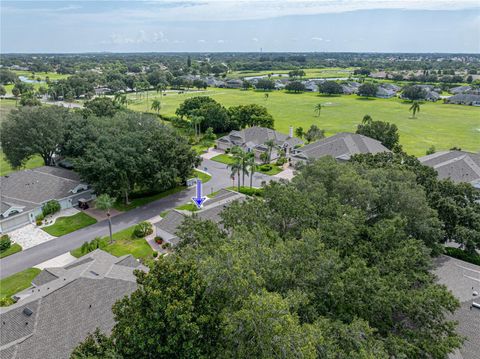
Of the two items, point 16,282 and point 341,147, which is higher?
point 341,147

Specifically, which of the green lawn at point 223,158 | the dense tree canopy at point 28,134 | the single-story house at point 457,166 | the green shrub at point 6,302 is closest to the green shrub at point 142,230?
the green shrub at point 6,302

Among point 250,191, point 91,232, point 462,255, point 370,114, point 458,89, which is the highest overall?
point 458,89

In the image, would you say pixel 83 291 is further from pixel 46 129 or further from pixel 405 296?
pixel 46 129

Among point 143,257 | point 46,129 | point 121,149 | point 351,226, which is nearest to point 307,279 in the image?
point 351,226

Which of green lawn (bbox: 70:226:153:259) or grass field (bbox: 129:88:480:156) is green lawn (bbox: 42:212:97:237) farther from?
grass field (bbox: 129:88:480:156)

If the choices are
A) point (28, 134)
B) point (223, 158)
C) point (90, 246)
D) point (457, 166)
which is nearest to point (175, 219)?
point (90, 246)

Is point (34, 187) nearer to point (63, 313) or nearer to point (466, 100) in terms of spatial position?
point (63, 313)
